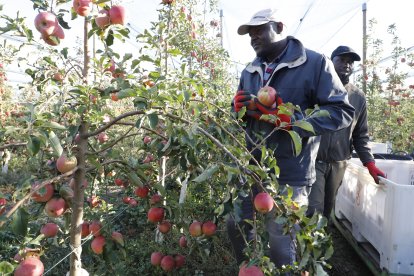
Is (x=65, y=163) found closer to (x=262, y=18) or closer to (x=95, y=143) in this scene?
(x=95, y=143)

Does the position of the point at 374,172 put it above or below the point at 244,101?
below

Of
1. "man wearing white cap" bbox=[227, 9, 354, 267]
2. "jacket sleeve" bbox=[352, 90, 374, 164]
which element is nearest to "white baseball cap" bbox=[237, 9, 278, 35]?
"man wearing white cap" bbox=[227, 9, 354, 267]

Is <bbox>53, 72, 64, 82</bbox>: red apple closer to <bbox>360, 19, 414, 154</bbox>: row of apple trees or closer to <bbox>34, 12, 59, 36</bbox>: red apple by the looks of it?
<bbox>34, 12, 59, 36</bbox>: red apple

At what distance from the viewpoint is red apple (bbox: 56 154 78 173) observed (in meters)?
1.03

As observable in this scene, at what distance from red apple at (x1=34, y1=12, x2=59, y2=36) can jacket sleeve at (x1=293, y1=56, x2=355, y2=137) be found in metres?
0.97

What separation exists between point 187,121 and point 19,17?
0.56 meters

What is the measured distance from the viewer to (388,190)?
1.98m

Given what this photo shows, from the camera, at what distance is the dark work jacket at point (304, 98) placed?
5.21 ft

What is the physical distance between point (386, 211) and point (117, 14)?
170 centimetres

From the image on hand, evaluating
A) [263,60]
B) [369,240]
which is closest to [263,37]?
[263,60]

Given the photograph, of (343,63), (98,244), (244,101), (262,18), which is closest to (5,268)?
(98,244)

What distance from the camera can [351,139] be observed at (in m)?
2.39

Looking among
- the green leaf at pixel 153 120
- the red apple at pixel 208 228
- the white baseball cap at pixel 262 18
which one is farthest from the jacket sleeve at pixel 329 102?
the green leaf at pixel 153 120

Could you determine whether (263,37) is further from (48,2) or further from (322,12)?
(322,12)
